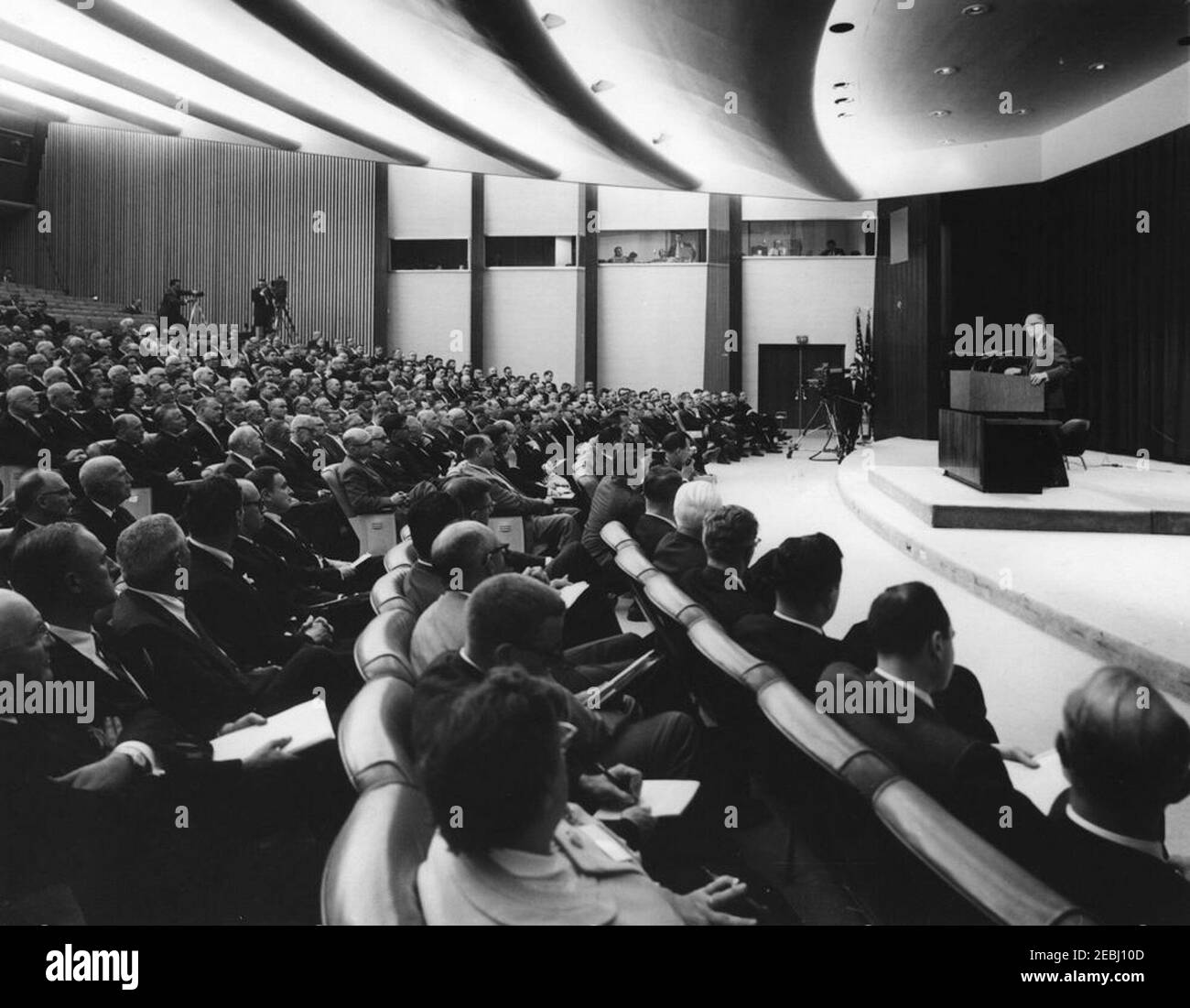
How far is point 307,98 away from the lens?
11641mm

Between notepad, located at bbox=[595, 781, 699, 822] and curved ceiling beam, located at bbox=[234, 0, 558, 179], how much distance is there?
8475 millimetres

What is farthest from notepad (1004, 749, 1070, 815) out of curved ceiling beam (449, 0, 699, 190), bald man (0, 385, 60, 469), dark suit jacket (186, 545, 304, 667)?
curved ceiling beam (449, 0, 699, 190)

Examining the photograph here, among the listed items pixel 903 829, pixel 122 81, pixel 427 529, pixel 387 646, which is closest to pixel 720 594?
pixel 427 529

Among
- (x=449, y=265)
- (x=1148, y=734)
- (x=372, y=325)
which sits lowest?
(x=1148, y=734)

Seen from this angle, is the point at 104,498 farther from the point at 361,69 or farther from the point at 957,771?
the point at 361,69

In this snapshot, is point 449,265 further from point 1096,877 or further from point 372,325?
point 1096,877

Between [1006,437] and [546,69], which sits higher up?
[546,69]

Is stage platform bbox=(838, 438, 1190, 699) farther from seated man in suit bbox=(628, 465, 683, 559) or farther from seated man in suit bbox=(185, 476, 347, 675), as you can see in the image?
seated man in suit bbox=(185, 476, 347, 675)

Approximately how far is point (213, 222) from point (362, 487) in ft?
44.4

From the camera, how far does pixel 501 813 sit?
118cm

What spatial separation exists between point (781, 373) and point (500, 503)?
483 inches
